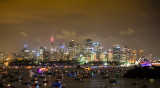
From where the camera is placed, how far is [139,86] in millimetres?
65750

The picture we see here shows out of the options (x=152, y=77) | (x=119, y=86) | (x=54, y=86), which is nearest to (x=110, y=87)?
(x=119, y=86)

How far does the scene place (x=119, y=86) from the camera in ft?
218

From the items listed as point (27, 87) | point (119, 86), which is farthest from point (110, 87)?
point (27, 87)

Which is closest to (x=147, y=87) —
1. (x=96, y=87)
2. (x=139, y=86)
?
(x=139, y=86)

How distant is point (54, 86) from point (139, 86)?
73.8 ft

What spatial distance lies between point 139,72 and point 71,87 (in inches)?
1473

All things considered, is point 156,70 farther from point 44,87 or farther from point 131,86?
point 44,87

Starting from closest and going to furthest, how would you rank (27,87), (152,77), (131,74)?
(27,87), (152,77), (131,74)

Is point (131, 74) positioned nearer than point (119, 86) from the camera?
No

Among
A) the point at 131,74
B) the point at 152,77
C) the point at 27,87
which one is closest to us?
the point at 27,87

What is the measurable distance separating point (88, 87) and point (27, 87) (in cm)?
1577

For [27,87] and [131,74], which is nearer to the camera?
[27,87]

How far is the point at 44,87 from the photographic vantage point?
210ft

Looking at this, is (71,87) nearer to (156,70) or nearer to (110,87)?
(110,87)
